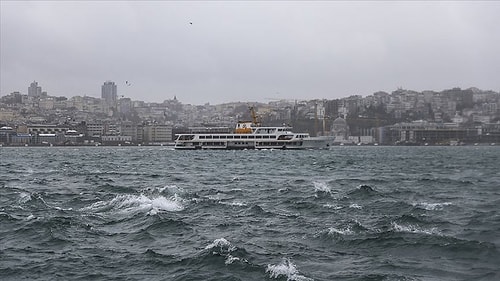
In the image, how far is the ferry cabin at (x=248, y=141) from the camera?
111375mm

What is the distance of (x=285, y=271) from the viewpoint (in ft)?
40.3

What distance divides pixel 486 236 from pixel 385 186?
15379 mm

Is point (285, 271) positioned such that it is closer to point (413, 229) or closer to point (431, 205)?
point (413, 229)

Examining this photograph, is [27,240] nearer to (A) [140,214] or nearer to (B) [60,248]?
(B) [60,248]

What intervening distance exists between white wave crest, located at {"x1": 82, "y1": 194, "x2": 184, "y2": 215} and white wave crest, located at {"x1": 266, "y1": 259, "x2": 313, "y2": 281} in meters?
8.20

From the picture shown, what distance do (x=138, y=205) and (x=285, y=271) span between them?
1114 cm

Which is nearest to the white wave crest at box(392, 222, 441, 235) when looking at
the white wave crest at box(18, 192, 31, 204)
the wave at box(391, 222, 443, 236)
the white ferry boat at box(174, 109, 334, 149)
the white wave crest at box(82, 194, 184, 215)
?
the wave at box(391, 222, 443, 236)

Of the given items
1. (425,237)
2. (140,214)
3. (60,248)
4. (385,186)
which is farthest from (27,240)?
(385,186)

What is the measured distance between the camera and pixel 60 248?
15.3m

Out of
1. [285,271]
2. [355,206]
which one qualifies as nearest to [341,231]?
[285,271]

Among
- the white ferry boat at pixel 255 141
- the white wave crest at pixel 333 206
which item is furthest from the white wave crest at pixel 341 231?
the white ferry boat at pixel 255 141

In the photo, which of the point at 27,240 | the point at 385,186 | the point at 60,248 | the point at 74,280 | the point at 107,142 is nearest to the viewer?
the point at 74,280

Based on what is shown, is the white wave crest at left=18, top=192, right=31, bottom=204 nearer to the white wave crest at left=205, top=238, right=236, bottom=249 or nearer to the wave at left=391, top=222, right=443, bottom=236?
the white wave crest at left=205, top=238, right=236, bottom=249

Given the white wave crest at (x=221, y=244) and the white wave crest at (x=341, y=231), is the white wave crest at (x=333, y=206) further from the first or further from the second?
the white wave crest at (x=221, y=244)
